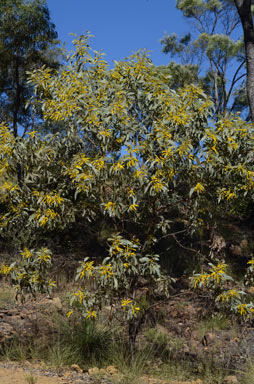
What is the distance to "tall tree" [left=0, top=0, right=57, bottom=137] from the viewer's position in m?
13.6

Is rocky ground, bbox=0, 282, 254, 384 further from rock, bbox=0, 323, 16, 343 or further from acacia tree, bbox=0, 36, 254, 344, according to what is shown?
acacia tree, bbox=0, 36, 254, 344

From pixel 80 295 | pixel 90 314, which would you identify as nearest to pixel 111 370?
pixel 90 314

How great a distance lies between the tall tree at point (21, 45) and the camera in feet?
44.8

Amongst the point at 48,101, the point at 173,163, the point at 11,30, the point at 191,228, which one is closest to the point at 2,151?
the point at 48,101

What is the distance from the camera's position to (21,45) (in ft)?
46.5

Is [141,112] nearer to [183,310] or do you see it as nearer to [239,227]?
[183,310]

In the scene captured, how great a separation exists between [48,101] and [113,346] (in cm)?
328

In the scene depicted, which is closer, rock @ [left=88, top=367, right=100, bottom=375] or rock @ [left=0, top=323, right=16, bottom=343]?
rock @ [left=88, top=367, right=100, bottom=375]

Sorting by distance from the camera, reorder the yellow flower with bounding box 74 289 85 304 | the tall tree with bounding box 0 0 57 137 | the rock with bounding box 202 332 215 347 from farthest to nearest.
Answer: the tall tree with bounding box 0 0 57 137
the rock with bounding box 202 332 215 347
the yellow flower with bounding box 74 289 85 304

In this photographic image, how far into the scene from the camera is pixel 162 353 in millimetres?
6465

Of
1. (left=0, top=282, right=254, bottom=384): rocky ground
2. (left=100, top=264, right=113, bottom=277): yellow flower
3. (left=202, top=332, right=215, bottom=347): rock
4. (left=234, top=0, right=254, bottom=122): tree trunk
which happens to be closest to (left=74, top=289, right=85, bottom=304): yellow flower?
(left=100, top=264, right=113, bottom=277): yellow flower

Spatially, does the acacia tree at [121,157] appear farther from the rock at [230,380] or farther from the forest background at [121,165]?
the rock at [230,380]

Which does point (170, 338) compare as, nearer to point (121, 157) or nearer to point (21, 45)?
point (121, 157)

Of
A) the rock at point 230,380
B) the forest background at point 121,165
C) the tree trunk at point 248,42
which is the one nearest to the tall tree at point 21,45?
the tree trunk at point 248,42
